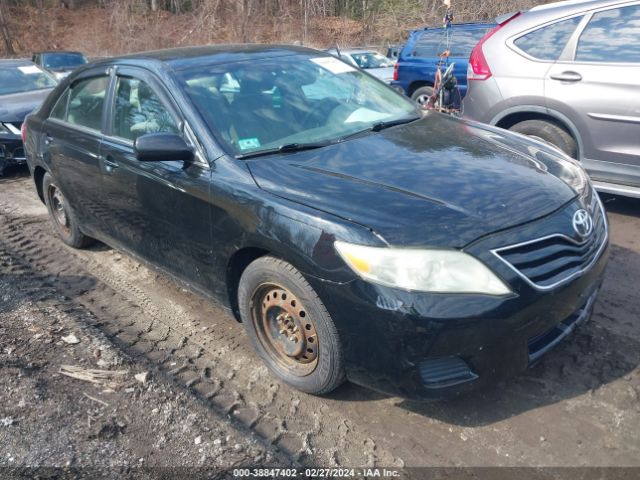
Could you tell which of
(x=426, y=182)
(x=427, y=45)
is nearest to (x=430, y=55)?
(x=427, y=45)

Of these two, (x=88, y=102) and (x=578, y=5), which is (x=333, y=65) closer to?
(x=88, y=102)

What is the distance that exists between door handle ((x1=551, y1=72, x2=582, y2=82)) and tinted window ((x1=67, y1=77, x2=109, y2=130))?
12.5 feet

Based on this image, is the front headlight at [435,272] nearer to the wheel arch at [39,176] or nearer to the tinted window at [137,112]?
the tinted window at [137,112]

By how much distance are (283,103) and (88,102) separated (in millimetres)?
1781

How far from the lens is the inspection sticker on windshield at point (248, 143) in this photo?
313cm

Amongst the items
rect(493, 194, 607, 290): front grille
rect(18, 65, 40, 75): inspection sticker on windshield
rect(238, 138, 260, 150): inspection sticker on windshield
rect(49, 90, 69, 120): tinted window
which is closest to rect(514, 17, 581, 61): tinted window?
rect(493, 194, 607, 290): front grille

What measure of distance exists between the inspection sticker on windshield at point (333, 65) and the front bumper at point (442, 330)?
79.1 inches

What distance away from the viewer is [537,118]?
5.30 metres

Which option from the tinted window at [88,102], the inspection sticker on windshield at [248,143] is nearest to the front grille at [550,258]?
the inspection sticker on windshield at [248,143]

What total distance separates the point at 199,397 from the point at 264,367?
412 millimetres

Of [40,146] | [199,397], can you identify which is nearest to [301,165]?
[199,397]

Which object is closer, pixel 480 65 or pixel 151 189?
pixel 151 189

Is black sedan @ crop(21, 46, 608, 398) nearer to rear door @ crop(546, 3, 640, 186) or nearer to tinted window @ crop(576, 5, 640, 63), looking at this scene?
rear door @ crop(546, 3, 640, 186)

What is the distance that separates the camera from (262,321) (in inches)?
121
